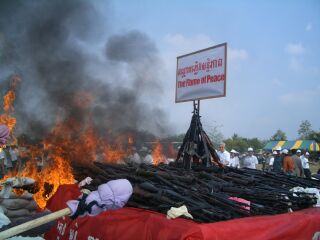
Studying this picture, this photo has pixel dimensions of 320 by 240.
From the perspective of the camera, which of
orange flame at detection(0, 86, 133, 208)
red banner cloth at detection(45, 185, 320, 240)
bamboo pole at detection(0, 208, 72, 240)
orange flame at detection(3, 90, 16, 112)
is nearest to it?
bamboo pole at detection(0, 208, 72, 240)

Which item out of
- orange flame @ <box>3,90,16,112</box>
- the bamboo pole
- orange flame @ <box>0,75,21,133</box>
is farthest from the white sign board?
the bamboo pole

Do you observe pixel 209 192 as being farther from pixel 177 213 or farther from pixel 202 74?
pixel 202 74

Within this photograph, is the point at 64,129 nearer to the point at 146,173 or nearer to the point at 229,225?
the point at 146,173

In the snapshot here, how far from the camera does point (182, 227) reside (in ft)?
10.6

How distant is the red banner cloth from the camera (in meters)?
3.19

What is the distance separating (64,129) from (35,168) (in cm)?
175

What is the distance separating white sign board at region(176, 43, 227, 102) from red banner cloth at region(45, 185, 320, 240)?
3.67 meters

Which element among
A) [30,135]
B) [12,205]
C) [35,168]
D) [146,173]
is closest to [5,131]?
[146,173]

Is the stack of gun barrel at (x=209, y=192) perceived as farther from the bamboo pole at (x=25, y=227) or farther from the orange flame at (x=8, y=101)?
the orange flame at (x=8, y=101)

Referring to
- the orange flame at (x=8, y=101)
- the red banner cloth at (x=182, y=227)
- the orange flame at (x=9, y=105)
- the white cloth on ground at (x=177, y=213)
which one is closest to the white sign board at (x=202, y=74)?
the red banner cloth at (x=182, y=227)

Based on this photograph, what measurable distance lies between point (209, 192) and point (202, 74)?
3.88 meters

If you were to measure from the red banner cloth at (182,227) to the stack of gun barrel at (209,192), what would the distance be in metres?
0.24

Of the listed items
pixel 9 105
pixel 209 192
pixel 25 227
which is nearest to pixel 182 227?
pixel 209 192

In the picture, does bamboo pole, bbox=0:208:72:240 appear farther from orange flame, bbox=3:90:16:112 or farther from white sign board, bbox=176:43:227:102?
orange flame, bbox=3:90:16:112
